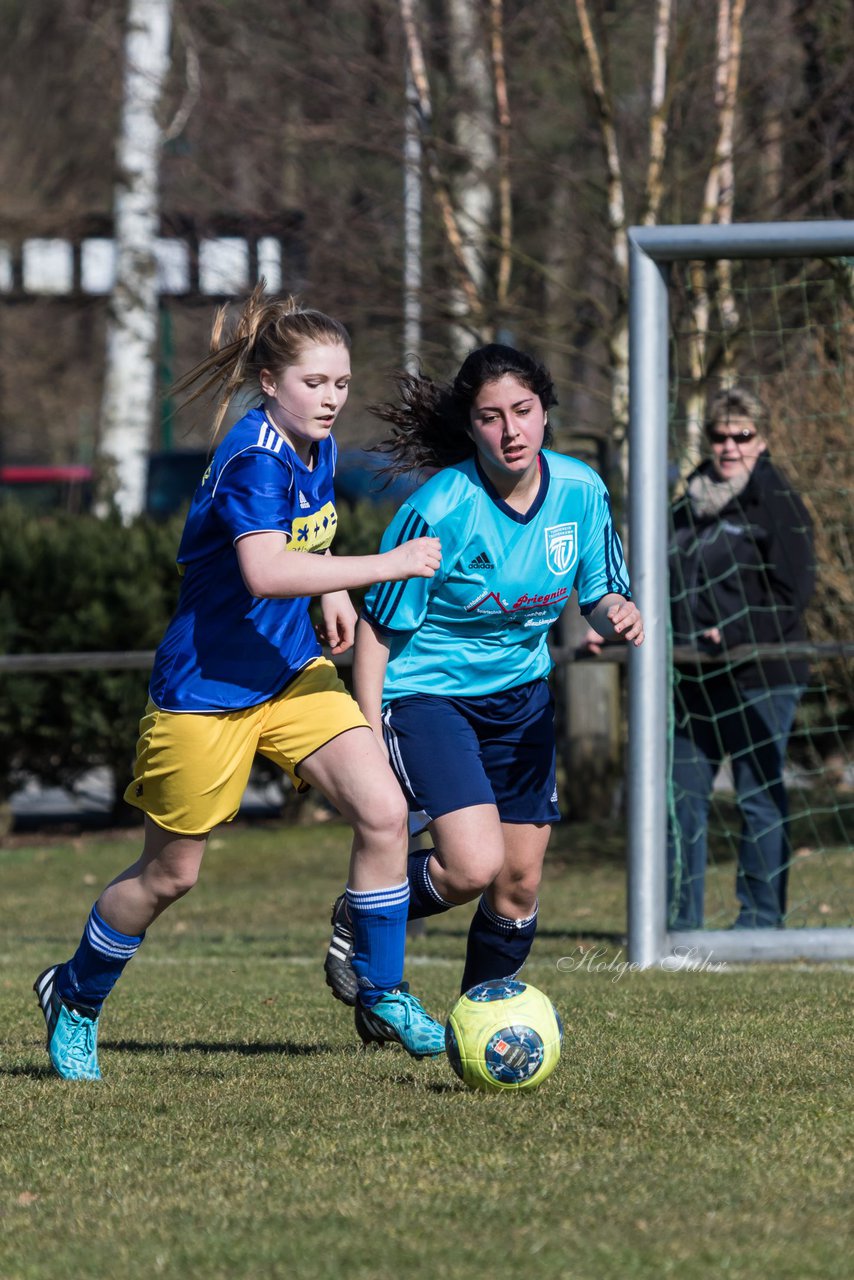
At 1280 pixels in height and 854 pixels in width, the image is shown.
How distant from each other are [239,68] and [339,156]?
1.04 metres

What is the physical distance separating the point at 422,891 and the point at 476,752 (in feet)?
1.61

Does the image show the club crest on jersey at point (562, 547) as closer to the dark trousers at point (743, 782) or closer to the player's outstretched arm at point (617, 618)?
the player's outstretched arm at point (617, 618)

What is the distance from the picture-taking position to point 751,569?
8586 millimetres

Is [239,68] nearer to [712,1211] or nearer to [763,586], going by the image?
[763,586]

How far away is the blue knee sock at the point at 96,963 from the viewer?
4.89 meters

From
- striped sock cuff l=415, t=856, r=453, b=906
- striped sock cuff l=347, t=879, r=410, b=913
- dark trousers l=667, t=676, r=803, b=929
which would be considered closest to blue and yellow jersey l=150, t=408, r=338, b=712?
striped sock cuff l=347, t=879, r=410, b=913

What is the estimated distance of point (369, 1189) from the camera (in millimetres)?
3615

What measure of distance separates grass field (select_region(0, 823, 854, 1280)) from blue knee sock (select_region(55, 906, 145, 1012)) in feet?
0.75

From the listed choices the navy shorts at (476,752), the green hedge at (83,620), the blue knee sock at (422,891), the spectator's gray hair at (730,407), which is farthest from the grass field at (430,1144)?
the green hedge at (83,620)

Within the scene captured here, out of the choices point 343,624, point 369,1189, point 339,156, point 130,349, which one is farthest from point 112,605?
point 369,1189

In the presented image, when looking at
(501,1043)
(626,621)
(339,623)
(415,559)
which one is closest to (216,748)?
(339,623)

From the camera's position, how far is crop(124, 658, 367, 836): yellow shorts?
4699 mm

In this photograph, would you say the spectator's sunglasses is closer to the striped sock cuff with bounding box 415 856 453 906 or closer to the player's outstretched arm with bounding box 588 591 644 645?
the player's outstretched arm with bounding box 588 591 644 645

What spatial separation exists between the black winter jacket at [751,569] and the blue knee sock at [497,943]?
3.26 m
